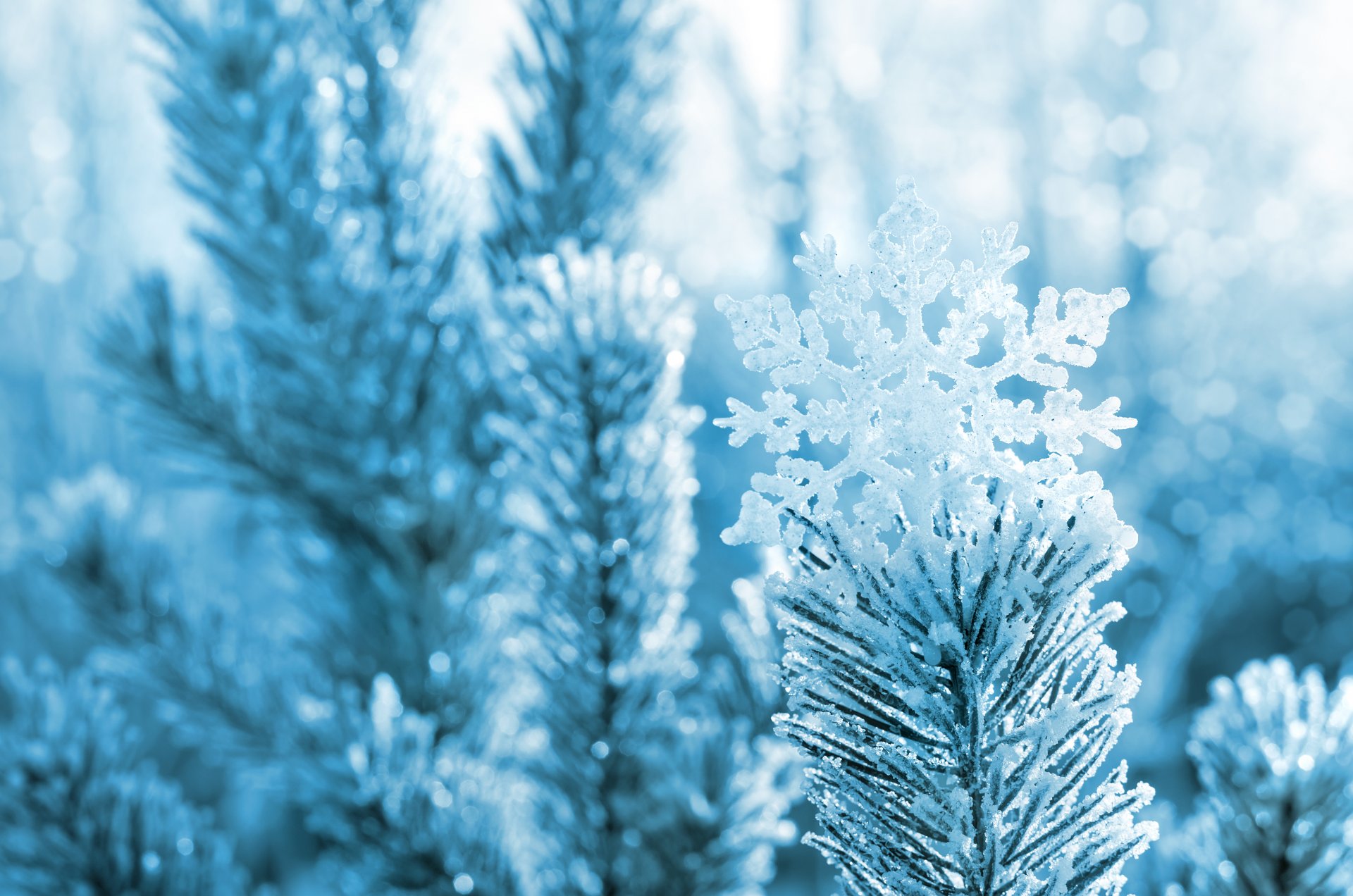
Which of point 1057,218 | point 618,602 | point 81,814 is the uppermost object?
point 1057,218

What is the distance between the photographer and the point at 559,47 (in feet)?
1.80

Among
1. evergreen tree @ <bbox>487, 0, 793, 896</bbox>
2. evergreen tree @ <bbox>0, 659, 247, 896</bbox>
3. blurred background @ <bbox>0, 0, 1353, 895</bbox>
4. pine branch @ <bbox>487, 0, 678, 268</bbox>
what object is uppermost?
blurred background @ <bbox>0, 0, 1353, 895</bbox>

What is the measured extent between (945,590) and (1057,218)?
2315mm

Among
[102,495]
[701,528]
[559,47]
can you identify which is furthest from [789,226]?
[102,495]

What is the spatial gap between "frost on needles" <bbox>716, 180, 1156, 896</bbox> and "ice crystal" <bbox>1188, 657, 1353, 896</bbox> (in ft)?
0.39

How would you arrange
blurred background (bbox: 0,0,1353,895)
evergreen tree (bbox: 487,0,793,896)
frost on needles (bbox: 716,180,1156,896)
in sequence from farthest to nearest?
blurred background (bbox: 0,0,1353,895) → evergreen tree (bbox: 487,0,793,896) → frost on needles (bbox: 716,180,1156,896)

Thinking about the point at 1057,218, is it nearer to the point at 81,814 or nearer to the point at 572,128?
the point at 572,128

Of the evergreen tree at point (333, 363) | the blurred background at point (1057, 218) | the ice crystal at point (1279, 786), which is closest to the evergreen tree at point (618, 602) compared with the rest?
the evergreen tree at point (333, 363)

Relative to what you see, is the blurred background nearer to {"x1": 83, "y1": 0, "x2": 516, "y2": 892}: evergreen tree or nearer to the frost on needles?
{"x1": 83, "y1": 0, "x2": 516, "y2": 892}: evergreen tree

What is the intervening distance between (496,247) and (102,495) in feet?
0.96

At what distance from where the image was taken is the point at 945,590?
10.1 inches

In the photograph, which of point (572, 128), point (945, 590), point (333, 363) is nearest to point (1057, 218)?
point (572, 128)

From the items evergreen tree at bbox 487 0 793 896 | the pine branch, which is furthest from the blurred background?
evergreen tree at bbox 487 0 793 896

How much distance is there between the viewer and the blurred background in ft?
6.71
